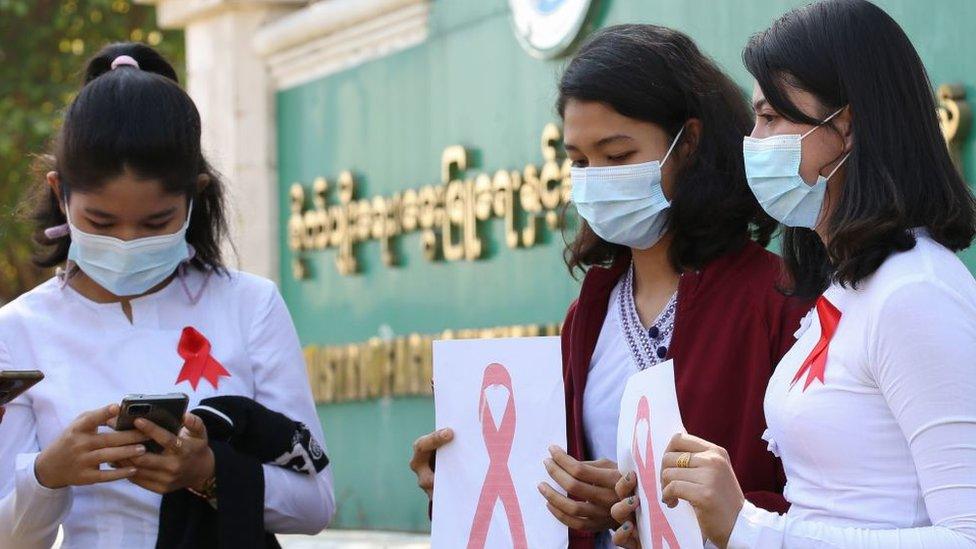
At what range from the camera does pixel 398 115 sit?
28.9ft

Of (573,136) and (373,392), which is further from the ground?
(573,136)

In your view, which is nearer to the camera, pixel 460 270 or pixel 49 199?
pixel 49 199

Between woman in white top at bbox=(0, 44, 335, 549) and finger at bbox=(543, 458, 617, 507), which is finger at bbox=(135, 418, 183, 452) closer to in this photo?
woman in white top at bbox=(0, 44, 335, 549)

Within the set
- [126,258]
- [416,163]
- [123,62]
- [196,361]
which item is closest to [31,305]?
[126,258]

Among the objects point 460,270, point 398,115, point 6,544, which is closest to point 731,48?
point 460,270

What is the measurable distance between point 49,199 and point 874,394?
2.10 metres

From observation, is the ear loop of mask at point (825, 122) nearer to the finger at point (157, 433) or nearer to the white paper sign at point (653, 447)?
the white paper sign at point (653, 447)

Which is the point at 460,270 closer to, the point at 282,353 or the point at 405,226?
the point at 405,226

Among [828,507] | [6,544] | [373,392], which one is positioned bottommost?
[373,392]

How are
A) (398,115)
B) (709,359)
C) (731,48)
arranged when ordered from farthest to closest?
(398,115) < (731,48) < (709,359)

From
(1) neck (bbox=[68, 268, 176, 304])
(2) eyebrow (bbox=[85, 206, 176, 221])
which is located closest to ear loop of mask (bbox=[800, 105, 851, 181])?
(2) eyebrow (bbox=[85, 206, 176, 221])

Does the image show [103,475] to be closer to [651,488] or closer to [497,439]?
[497,439]

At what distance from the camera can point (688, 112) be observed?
10.9ft

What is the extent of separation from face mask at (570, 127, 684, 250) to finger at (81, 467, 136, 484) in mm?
1072
